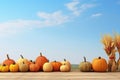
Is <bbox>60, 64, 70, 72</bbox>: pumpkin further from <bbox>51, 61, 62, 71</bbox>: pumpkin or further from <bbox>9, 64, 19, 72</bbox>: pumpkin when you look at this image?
<bbox>9, 64, 19, 72</bbox>: pumpkin

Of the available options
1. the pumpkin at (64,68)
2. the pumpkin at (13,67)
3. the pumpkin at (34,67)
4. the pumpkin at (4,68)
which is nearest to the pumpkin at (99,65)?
the pumpkin at (64,68)

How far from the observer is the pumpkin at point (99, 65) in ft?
29.3

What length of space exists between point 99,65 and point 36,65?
1.75 metres

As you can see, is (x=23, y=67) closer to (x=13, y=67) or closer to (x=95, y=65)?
(x=13, y=67)

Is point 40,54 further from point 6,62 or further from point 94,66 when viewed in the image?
point 94,66

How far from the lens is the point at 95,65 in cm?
896

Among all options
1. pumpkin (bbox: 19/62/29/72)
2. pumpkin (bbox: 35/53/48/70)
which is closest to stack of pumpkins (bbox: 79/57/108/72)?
pumpkin (bbox: 35/53/48/70)

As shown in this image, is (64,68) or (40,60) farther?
(40,60)

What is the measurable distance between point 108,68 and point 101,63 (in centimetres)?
29

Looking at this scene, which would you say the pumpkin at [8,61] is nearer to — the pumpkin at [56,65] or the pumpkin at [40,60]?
the pumpkin at [40,60]

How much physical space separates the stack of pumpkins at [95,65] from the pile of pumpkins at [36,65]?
45 cm

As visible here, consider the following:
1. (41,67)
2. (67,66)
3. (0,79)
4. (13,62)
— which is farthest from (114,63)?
(0,79)

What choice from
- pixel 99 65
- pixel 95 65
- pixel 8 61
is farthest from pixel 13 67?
pixel 99 65

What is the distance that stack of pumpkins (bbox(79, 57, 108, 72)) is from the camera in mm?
8906
